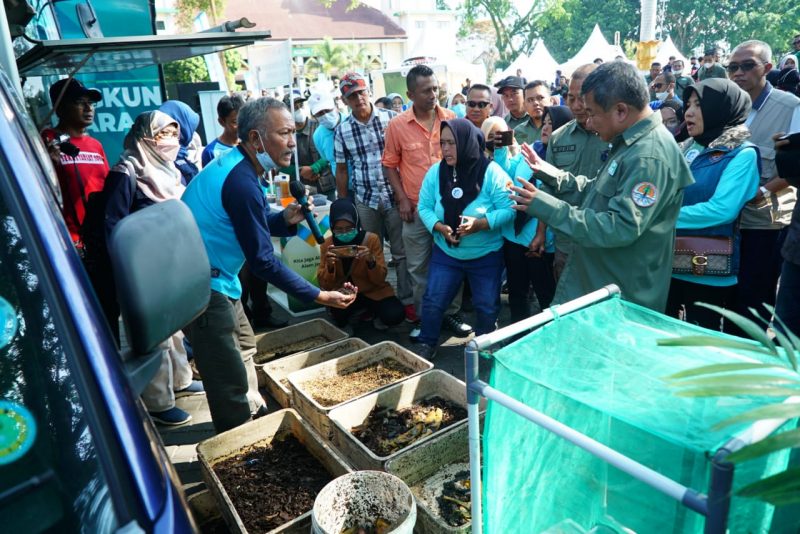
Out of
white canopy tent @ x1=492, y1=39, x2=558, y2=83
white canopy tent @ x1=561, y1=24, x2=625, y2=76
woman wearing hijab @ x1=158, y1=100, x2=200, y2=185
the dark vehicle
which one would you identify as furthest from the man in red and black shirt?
white canopy tent @ x1=561, y1=24, x2=625, y2=76

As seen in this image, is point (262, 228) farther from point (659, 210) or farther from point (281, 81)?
point (281, 81)

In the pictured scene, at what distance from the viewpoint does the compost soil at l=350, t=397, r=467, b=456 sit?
10.1ft

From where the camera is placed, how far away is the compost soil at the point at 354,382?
358 centimetres

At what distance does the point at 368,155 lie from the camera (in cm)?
546

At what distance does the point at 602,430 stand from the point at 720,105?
250 centimetres

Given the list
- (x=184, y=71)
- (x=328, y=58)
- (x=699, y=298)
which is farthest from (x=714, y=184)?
(x=328, y=58)

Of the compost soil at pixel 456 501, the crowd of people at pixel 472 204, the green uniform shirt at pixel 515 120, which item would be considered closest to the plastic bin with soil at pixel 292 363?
the crowd of people at pixel 472 204

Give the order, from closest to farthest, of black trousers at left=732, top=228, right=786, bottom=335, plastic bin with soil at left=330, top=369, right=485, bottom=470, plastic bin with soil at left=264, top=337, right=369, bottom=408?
plastic bin with soil at left=330, top=369, right=485, bottom=470
black trousers at left=732, top=228, right=786, bottom=335
plastic bin with soil at left=264, top=337, right=369, bottom=408

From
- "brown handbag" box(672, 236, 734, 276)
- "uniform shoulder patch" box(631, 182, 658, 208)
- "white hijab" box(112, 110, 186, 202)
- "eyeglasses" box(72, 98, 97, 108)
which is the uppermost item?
"eyeglasses" box(72, 98, 97, 108)

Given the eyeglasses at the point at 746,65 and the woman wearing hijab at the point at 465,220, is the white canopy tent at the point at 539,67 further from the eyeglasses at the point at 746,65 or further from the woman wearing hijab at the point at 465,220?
the woman wearing hijab at the point at 465,220

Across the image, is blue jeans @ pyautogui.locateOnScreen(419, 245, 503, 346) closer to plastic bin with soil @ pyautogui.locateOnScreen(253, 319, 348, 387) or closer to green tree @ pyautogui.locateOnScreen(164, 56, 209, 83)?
plastic bin with soil @ pyautogui.locateOnScreen(253, 319, 348, 387)

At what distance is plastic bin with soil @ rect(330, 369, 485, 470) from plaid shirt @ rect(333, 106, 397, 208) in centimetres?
229

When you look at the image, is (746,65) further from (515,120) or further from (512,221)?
(512,221)

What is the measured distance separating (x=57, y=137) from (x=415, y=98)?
2.78 m
